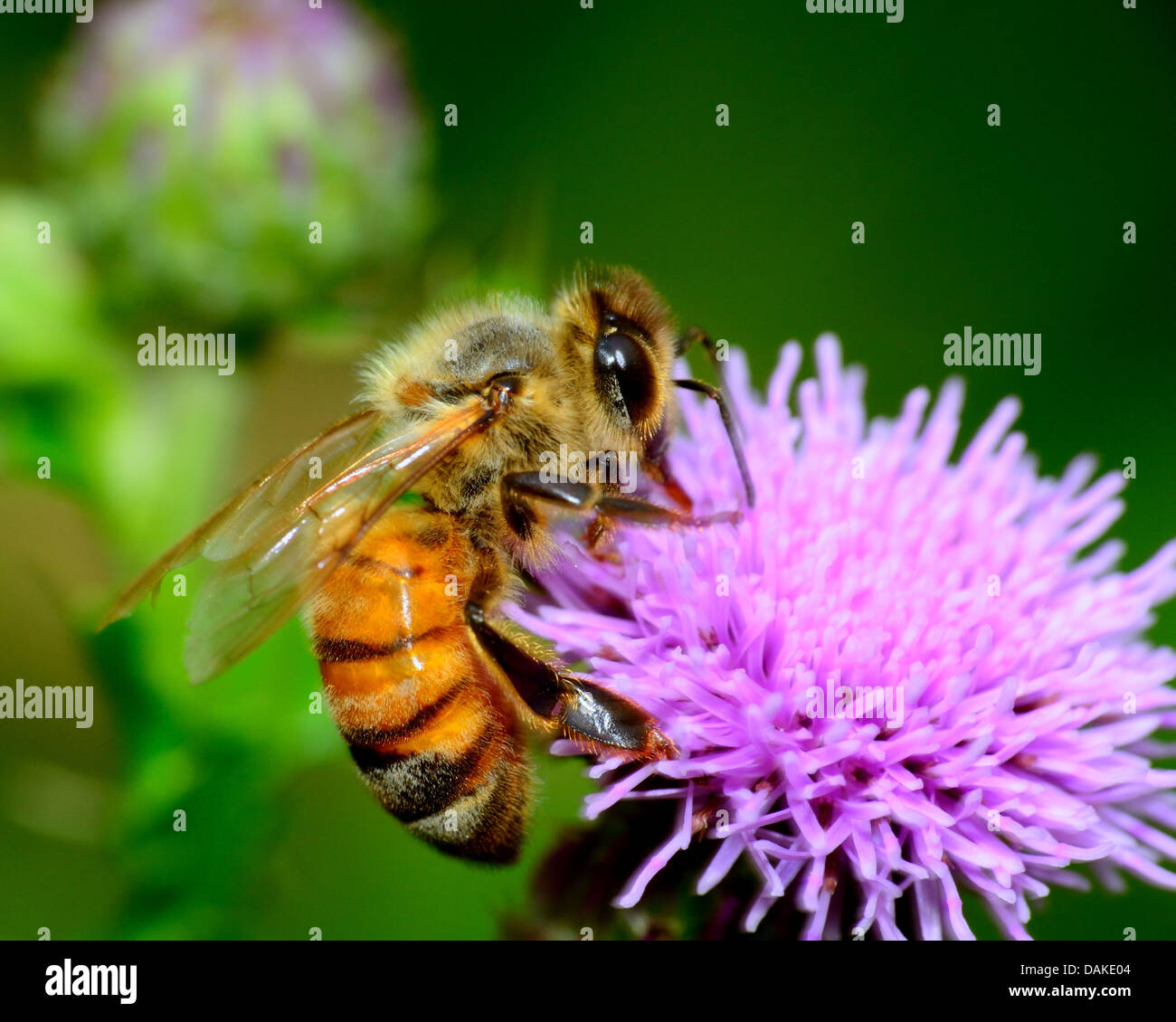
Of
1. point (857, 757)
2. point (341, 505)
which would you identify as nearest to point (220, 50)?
point (341, 505)

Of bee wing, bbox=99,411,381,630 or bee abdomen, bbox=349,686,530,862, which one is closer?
bee abdomen, bbox=349,686,530,862

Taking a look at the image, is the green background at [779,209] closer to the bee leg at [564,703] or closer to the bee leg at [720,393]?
the bee leg at [720,393]

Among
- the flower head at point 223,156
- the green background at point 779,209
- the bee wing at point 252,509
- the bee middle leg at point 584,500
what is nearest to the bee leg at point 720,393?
the bee middle leg at point 584,500

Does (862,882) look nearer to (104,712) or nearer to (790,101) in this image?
(104,712)

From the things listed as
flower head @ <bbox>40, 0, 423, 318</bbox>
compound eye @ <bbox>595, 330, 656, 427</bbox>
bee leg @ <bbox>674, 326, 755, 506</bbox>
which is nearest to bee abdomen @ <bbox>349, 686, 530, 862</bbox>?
compound eye @ <bbox>595, 330, 656, 427</bbox>

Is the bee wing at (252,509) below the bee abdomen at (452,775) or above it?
above

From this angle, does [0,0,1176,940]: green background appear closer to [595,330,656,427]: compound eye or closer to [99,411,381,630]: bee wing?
[99,411,381,630]: bee wing

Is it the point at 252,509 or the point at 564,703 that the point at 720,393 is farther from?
the point at 252,509
